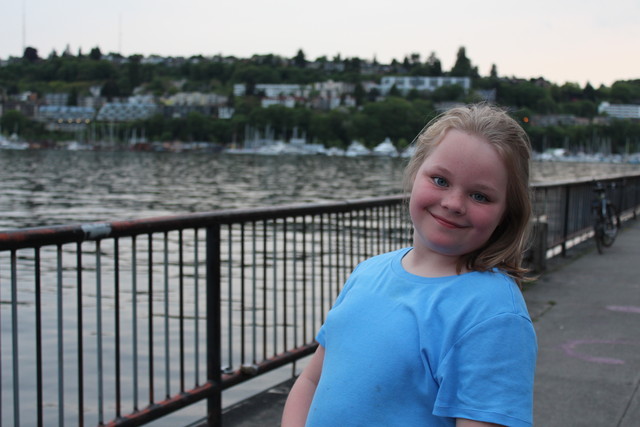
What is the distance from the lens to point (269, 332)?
1039cm

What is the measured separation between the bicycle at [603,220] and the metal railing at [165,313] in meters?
0.23

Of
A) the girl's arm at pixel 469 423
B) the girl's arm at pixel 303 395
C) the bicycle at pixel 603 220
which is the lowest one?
the bicycle at pixel 603 220

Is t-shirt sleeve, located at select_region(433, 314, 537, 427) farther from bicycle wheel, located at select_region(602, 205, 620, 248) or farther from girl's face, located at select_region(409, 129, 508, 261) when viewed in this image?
bicycle wheel, located at select_region(602, 205, 620, 248)

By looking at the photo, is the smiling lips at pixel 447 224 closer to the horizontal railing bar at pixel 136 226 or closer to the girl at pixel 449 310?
the girl at pixel 449 310

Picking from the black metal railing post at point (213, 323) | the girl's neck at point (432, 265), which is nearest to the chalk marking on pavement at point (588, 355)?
the black metal railing post at point (213, 323)

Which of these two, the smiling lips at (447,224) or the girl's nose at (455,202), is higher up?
the girl's nose at (455,202)

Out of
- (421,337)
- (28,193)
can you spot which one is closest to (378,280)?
(421,337)

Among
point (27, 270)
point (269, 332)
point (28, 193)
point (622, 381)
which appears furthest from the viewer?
point (28, 193)

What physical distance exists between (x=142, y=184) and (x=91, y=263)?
49336 mm

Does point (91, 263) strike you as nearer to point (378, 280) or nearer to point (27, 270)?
point (27, 270)

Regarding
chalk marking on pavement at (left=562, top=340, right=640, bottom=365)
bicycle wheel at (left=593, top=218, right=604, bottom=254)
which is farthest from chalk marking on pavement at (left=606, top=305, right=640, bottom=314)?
bicycle wheel at (left=593, top=218, right=604, bottom=254)

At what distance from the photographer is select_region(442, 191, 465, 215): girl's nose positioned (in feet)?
5.55

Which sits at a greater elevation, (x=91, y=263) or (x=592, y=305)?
(x=592, y=305)

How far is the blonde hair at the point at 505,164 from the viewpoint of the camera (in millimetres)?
1729
